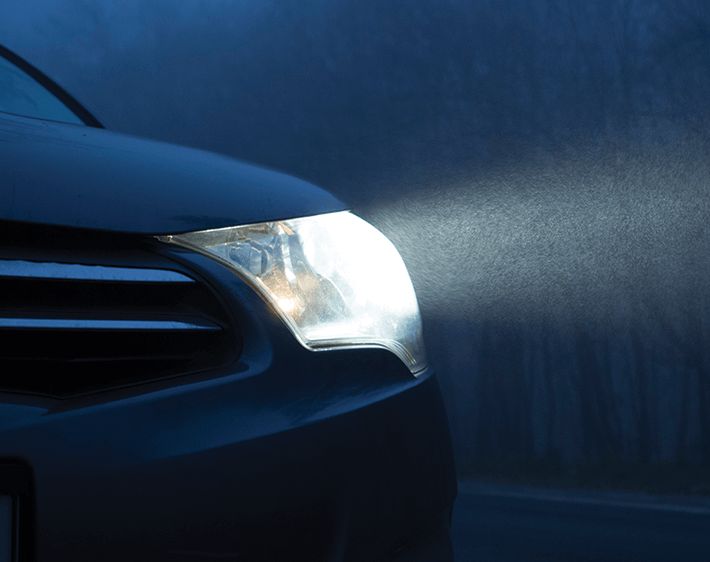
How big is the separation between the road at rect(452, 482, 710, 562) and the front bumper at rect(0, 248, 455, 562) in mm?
2002

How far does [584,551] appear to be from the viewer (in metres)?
3.42

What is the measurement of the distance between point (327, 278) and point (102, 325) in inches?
13.7

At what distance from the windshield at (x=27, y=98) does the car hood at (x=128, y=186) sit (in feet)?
1.89

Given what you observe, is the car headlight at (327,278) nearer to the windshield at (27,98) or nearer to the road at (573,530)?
the windshield at (27,98)

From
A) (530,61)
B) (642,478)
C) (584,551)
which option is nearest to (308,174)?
(530,61)

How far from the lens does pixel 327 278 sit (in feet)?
4.72

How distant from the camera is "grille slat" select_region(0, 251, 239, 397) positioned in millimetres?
1168

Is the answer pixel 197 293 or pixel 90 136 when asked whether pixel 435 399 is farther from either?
pixel 90 136

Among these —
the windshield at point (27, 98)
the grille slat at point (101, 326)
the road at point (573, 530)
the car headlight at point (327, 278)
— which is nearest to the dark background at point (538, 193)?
the road at point (573, 530)

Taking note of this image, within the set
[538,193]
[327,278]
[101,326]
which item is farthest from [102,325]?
[538,193]

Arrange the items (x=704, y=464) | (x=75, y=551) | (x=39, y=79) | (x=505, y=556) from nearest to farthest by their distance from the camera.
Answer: (x=75, y=551), (x=39, y=79), (x=505, y=556), (x=704, y=464)

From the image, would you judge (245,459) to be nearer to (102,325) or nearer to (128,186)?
(102,325)

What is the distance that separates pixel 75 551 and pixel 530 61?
200 inches

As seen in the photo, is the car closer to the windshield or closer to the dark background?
the windshield
